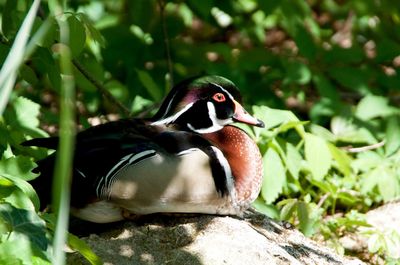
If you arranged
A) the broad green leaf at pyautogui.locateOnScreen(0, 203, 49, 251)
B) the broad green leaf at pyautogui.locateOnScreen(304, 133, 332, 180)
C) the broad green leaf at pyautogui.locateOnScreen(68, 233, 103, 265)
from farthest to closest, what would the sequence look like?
the broad green leaf at pyautogui.locateOnScreen(304, 133, 332, 180) → the broad green leaf at pyautogui.locateOnScreen(68, 233, 103, 265) → the broad green leaf at pyautogui.locateOnScreen(0, 203, 49, 251)

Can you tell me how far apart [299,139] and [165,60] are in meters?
1.04

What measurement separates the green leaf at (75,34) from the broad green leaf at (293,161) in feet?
4.81

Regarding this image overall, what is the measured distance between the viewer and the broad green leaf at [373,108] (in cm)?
530

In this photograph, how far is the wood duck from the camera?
3.56 metres

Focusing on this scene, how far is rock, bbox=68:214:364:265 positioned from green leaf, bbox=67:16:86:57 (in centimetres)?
67

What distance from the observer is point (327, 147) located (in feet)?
14.8

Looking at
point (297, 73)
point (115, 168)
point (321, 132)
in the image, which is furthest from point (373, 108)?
point (115, 168)

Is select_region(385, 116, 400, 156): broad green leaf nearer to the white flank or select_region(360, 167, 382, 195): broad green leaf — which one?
select_region(360, 167, 382, 195): broad green leaf

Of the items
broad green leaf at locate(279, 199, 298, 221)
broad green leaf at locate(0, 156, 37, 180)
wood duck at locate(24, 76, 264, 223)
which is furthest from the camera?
broad green leaf at locate(279, 199, 298, 221)

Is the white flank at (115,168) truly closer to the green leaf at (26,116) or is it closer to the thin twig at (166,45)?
the green leaf at (26,116)

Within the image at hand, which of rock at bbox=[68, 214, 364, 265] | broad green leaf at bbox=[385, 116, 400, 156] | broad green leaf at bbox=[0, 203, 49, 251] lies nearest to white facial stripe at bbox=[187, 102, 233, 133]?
rock at bbox=[68, 214, 364, 265]

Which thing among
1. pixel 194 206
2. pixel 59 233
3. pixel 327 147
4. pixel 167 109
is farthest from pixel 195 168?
pixel 59 233

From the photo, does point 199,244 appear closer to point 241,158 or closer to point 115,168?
point 115,168

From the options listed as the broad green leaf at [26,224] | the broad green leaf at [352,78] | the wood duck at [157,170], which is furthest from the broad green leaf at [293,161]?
the broad green leaf at [26,224]
